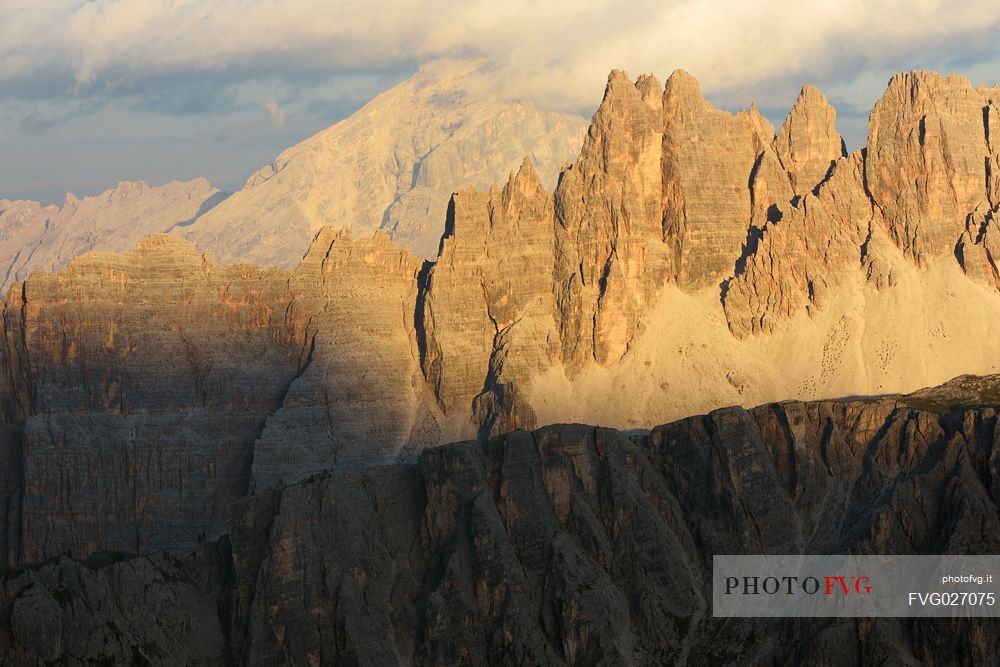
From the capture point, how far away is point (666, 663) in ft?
580

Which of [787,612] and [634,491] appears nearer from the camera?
[787,612]

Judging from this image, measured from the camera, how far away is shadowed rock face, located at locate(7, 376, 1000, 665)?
17200cm

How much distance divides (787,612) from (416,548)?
3589 centimetres

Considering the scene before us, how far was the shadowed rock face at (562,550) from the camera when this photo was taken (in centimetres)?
17200

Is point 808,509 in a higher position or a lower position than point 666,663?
higher

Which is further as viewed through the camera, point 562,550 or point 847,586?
point 562,550

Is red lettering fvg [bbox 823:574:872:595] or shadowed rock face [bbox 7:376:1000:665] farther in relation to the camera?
red lettering fvg [bbox 823:574:872:595]

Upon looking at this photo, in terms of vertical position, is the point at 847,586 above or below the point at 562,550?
below

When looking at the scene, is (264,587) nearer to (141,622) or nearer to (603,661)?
(141,622)

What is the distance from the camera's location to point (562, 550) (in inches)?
7239

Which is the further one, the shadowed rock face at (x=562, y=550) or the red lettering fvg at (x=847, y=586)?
the red lettering fvg at (x=847, y=586)

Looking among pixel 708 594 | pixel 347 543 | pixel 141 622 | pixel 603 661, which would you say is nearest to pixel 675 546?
pixel 708 594

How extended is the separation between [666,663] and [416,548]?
1056 inches

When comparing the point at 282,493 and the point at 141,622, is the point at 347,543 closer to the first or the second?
the point at 282,493
